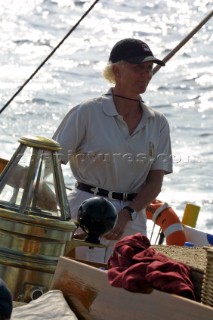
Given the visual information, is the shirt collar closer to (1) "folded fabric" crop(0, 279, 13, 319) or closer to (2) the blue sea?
(1) "folded fabric" crop(0, 279, 13, 319)

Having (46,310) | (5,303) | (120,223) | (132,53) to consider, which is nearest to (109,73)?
(132,53)

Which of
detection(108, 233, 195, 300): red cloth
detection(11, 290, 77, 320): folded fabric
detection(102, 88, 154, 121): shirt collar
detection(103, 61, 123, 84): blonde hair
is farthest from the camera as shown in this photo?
detection(103, 61, 123, 84): blonde hair

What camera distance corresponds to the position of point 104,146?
557cm

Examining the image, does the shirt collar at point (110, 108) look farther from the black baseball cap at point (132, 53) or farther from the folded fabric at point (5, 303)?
the folded fabric at point (5, 303)

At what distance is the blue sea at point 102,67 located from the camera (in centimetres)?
1296

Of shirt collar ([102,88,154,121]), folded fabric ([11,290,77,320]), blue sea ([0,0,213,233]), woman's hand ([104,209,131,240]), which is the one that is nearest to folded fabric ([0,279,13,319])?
folded fabric ([11,290,77,320])

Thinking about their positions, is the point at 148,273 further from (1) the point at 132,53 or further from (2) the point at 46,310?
(1) the point at 132,53

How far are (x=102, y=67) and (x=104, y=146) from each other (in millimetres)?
10424

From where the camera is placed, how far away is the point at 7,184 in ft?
15.8

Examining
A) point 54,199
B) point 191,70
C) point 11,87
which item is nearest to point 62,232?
point 54,199

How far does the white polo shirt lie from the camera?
18.3 ft

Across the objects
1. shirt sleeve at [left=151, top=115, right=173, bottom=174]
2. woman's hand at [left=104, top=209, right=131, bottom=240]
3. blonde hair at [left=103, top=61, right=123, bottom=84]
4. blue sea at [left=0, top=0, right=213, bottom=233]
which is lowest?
blue sea at [left=0, top=0, right=213, bottom=233]

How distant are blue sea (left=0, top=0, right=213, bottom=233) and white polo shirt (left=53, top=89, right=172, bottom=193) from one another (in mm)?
4844

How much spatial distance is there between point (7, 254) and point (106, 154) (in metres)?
0.99
